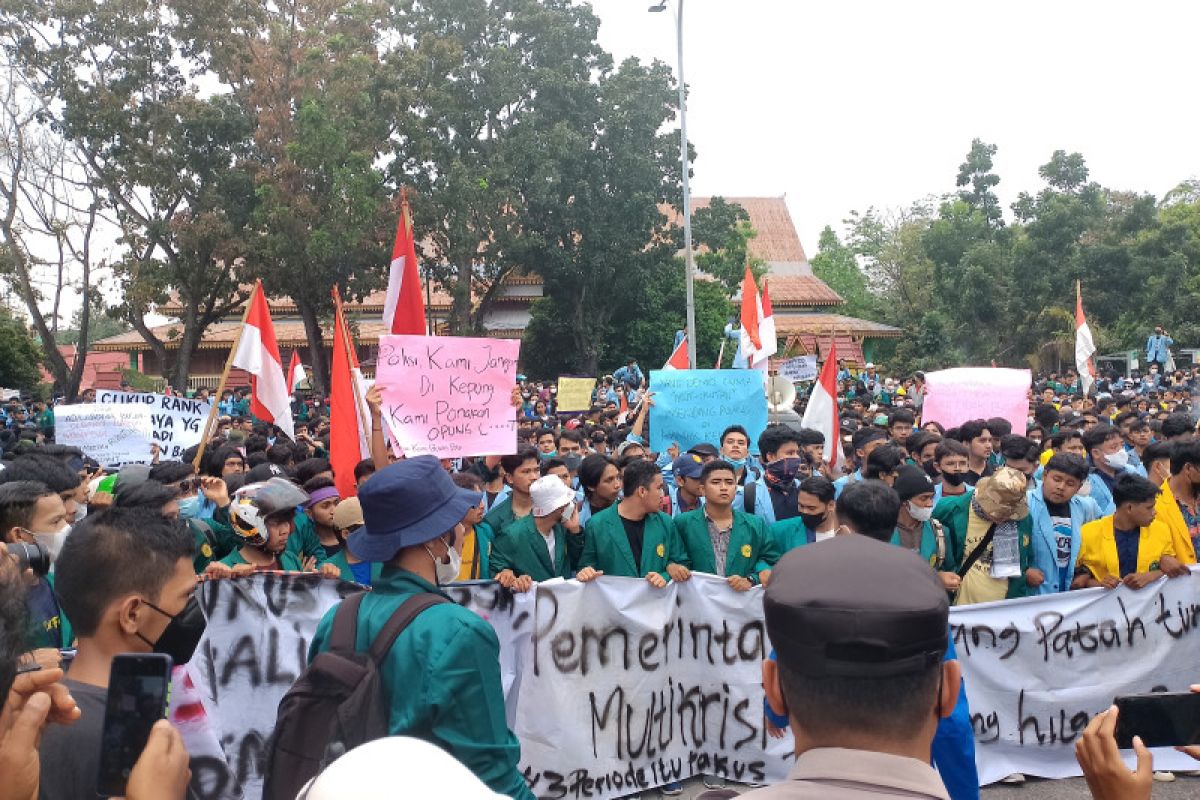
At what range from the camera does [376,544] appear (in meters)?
2.87

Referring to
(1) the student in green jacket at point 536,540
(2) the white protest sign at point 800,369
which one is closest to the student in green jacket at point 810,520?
(1) the student in green jacket at point 536,540

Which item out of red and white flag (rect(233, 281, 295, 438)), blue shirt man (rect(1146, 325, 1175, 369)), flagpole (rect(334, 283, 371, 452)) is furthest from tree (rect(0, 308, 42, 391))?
blue shirt man (rect(1146, 325, 1175, 369))

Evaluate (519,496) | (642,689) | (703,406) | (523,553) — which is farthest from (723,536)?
(703,406)

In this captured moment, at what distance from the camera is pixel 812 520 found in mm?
6043

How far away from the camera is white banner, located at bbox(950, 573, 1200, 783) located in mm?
5648

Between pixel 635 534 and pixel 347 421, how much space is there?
2.04 meters

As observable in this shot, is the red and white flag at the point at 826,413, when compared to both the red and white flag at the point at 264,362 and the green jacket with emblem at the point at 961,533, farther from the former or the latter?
the red and white flag at the point at 264,362

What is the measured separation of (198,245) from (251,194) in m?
1.89

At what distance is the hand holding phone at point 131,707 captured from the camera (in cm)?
190

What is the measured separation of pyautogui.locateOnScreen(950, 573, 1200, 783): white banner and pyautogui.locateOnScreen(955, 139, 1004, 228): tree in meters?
38.7

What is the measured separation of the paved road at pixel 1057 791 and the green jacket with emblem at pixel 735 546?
1117 mm

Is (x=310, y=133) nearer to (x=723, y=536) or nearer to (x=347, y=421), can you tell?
(x=347, y=421)

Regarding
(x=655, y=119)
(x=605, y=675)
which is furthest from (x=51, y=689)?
(x=655, y=119)

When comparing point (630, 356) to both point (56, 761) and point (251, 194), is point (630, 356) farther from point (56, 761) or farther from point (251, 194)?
point (56, 761)
